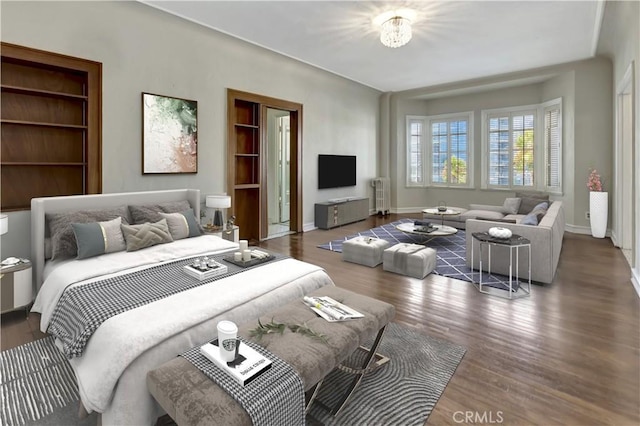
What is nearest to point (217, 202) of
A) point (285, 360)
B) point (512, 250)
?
point (285, 360)

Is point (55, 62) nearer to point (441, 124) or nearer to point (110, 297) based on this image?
point (110, 297)

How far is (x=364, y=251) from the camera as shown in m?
4.68

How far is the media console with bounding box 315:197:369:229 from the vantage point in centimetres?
717

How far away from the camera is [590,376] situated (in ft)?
7.15

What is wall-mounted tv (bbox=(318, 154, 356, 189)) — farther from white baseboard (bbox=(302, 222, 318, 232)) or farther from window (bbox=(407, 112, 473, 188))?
window (bbox=(407, 112, 473, 188))

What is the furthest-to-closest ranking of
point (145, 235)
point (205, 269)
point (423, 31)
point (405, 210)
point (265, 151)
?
point (405, 210) → point (265, 151) → point (423, 31) → point (145, 235) → point (205, 269)

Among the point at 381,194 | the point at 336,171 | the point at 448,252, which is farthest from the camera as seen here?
the point at 381,194

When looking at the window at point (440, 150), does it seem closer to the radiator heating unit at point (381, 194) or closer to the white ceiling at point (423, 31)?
the radiator heating unit at point (381, 194)

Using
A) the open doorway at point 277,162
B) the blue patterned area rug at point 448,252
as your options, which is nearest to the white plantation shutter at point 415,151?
the blue patterned area rug at point 448,252

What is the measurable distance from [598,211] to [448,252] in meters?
3.01

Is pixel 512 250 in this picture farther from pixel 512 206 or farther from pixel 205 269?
pixel 205 269

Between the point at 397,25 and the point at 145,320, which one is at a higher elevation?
the point at 397,25

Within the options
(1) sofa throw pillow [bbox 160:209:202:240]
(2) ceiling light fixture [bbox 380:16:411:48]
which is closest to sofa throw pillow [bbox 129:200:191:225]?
(1) sofa throw pillow [bbox 160:209:202:240]

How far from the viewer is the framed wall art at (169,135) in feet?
14.6
